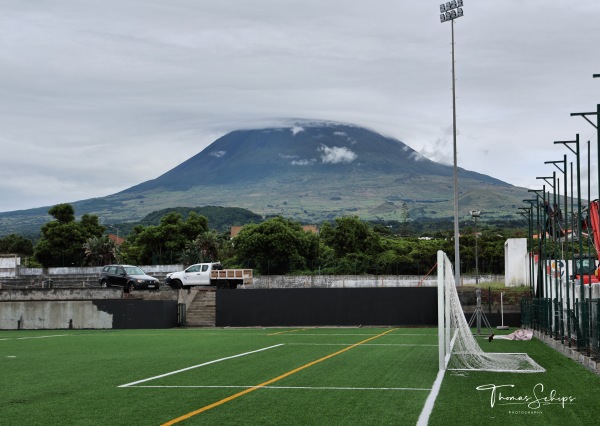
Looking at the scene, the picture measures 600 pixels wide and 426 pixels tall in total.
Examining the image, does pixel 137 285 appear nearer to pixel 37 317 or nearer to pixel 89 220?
pixel 37 317

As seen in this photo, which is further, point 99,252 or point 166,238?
point 166,238

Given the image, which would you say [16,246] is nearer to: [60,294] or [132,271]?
[60,294]

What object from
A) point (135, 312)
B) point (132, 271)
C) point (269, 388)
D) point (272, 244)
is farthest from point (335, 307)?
point (272, 244)

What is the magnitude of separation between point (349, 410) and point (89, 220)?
3651 inches

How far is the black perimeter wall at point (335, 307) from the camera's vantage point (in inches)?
1608

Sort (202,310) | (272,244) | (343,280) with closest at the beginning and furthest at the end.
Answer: (202,310)
(343,280)
(272,244)

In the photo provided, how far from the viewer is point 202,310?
146ft

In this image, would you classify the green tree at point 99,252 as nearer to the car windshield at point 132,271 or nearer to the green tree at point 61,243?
the green tree at point 61,243

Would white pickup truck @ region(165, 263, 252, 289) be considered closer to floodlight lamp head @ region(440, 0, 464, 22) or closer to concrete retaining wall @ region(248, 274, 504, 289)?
concrete retaining wall @ region(248, 274, 504, 289)

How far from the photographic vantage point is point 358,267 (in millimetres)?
65750

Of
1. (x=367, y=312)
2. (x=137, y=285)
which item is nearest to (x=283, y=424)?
(x=367, y=312)

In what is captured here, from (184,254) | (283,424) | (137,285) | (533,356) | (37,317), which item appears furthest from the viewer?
(184,254)

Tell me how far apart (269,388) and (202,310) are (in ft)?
103

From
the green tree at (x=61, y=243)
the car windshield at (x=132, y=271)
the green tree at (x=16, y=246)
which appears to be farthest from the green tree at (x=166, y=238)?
the car windshield at (x=132, y=271)
